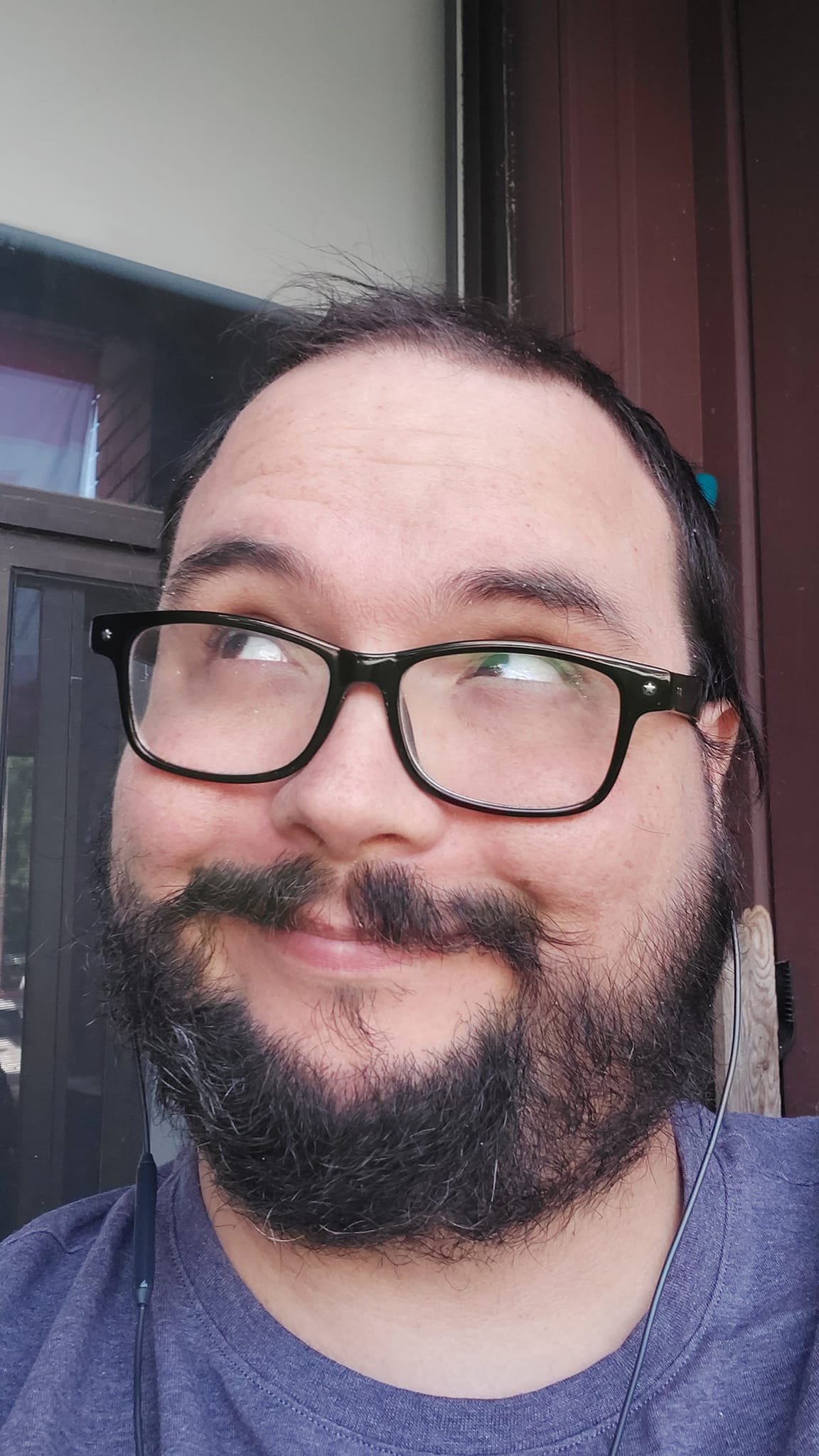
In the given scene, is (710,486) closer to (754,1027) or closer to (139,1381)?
(754,1027)

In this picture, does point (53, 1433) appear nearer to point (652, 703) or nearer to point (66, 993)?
point (652, 703)

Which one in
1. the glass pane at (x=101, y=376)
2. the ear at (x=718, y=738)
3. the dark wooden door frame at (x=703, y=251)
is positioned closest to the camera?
the ear at (x=718, y=738)

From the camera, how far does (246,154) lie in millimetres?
1541

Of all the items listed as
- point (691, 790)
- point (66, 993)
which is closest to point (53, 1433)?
point (691, 790)

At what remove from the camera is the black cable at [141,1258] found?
563mm

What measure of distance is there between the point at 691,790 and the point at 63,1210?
634 millimetres

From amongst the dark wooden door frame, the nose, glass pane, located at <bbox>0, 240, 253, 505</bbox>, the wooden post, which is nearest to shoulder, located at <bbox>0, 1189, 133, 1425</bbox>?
the nose

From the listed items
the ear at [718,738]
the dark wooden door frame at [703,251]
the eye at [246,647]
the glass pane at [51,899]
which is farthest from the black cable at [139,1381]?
the dark wooden door frame at [703,251]

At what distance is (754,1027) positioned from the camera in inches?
42.6

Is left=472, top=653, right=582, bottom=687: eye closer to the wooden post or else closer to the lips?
the lips

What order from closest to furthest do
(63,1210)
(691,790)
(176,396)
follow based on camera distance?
(691,790) < (63,1210) < (176,396)

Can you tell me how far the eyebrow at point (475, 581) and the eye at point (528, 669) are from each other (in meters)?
0.04

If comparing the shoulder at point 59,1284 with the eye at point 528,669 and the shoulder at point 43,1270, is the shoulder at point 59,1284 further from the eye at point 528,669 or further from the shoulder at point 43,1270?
the eye at point 528,669

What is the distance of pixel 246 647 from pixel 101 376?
95cm
